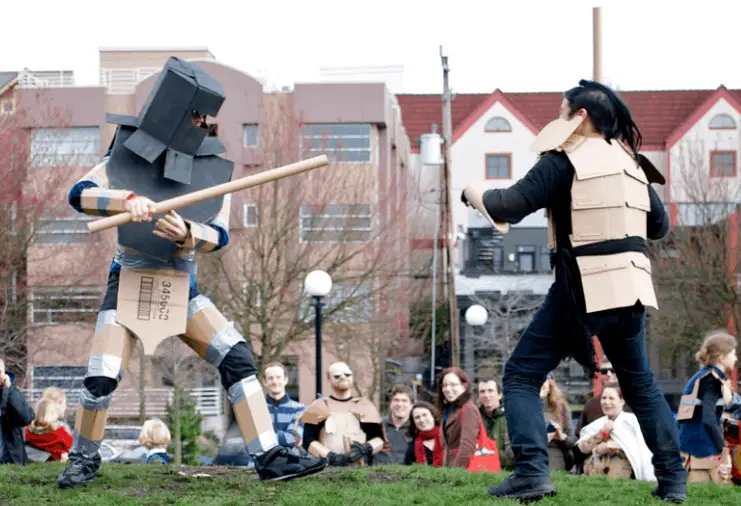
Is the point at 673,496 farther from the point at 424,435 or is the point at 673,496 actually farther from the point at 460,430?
the point at 424,435

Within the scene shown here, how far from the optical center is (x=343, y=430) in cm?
980

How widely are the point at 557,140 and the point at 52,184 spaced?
23136 mm

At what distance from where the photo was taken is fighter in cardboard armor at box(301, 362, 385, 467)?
9602 mm

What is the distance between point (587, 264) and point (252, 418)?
2.26m

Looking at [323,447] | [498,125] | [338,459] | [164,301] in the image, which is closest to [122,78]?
[498,125]

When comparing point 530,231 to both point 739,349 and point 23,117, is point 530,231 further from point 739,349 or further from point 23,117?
point 23,117

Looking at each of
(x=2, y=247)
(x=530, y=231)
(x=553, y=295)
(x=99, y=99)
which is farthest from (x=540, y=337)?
(x=530, y=231)

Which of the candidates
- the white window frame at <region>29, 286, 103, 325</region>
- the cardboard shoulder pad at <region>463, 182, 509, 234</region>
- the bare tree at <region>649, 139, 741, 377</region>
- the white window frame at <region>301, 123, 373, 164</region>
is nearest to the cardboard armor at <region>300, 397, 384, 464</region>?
the cardboard shoulder pad at <region>463, 182, 509, 234</region>

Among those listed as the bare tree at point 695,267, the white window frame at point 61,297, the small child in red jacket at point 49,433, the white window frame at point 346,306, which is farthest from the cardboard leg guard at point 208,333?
the bare tree at point 695,267

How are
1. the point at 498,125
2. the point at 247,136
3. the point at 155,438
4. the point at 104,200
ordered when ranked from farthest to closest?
the point at 498,125, the point at 247,136, the point at 155,438, the point at 104,200

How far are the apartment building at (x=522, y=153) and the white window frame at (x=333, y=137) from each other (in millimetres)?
4904

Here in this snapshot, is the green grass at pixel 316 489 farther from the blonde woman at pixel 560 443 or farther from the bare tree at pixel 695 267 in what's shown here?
Result: the bare tree at pixel 695 267

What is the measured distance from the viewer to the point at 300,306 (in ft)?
97.3

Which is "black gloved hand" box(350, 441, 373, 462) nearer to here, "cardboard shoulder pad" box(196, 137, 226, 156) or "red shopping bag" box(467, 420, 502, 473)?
"red shopping bag" box(467, 420, 502, 473)
